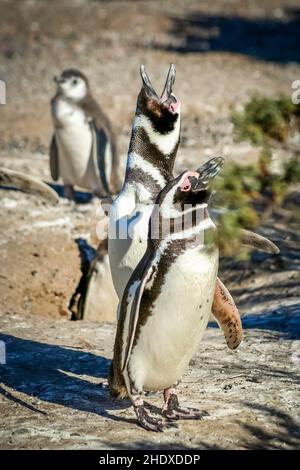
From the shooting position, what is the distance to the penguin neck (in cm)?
497

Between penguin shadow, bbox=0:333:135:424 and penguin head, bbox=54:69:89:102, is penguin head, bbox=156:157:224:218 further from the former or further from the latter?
penguin head, bbox=54:69:89:102

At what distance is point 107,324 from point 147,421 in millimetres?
1763

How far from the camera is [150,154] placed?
5.01 metres

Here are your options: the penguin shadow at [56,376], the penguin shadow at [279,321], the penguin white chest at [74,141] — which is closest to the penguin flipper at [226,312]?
the penguin shadow at [56,376]

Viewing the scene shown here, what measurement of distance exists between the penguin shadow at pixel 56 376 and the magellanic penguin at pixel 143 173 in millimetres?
459

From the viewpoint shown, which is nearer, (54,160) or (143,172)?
(143,172)

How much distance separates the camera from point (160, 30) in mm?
17016

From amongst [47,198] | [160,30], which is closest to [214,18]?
[160,30]

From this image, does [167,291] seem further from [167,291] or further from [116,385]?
[116,385]

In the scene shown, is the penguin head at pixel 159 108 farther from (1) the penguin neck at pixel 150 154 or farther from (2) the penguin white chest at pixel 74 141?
(2) the penguin white chest at pixel 74 141

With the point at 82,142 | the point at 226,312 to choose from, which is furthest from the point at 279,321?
the point at 82,142

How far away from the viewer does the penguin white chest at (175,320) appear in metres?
3.98

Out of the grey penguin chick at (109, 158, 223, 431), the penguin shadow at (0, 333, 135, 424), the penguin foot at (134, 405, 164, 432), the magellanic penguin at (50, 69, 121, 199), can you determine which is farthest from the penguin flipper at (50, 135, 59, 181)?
the penguin foot at (134, 405, 164, 432)
